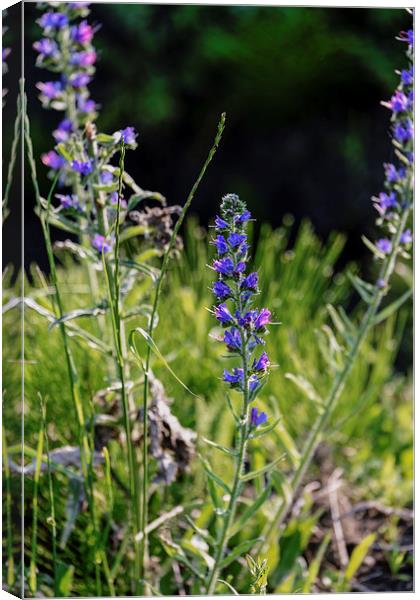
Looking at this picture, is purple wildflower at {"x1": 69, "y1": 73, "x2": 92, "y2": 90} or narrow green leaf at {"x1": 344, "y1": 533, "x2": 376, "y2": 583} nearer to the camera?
purple wildflower at {"x1": 69, "y1": 73, "x2": 92, "y2": 90}

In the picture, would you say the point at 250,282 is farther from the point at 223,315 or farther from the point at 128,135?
the point at 128,135

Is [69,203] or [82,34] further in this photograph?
[82,34]

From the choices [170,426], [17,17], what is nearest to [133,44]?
[17,17]

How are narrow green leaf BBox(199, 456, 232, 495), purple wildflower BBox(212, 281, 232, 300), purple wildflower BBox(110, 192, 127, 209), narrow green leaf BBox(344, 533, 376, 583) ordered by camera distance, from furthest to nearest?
narrow green leaf BBox(344, 533, 376, 583)
purple wildflower BBox(110, 192, 127, 209)
narrow green leaf BBox(199, 456, 232, 495)
purple wildflower BBox(212, 281, 232, 300)

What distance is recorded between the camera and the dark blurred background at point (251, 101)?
6.10ft

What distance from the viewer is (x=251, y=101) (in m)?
2.53

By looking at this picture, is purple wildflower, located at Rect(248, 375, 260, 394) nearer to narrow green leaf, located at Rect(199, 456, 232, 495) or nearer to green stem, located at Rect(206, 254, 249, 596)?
green stem, located at Rect(206, 254, 249, 596)

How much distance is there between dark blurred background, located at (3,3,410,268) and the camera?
186cm

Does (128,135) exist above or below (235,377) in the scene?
→ above

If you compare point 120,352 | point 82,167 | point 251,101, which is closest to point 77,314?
point 120,352

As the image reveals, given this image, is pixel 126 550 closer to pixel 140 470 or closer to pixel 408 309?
pixel 140 470

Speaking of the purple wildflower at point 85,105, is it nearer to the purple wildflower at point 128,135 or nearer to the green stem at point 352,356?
the purple wildflower at point 128,135

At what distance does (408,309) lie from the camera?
302 cm

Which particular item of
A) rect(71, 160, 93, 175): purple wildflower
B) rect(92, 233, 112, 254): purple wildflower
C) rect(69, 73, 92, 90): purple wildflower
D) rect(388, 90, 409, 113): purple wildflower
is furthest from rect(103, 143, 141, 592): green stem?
rect(388, 90, 409, 113): purple wildflower
